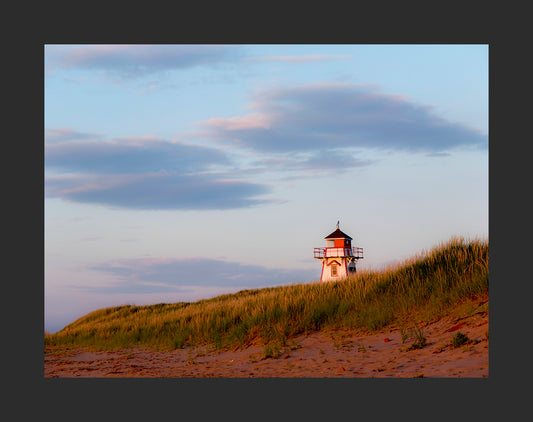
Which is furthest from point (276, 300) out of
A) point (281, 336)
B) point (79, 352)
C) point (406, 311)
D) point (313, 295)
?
point (79, 352)

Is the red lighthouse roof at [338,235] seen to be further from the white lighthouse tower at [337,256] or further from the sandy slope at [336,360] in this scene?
the sandy slope at [336,360]

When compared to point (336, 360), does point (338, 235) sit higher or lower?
higher

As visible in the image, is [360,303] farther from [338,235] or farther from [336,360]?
[338,235]

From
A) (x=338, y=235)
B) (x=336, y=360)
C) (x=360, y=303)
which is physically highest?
(x=338, y=235)

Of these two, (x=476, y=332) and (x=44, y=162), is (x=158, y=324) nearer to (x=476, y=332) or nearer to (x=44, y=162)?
(x=44, y=162)

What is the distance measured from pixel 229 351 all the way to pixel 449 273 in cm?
661

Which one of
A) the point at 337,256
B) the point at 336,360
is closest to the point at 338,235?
the point at 337,256

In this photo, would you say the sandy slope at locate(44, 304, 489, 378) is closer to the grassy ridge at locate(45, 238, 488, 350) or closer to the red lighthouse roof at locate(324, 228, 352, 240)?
the grassy ridge at locate(45, 238, 488, 350)

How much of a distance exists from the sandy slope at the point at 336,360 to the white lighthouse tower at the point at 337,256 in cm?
3010

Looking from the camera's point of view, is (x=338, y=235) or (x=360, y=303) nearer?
(x=360, y=303)

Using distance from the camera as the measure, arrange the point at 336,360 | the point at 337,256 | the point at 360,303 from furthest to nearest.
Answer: the point at 337,256 < the point at 360,303 < the point at 336,360

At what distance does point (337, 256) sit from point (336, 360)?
33.7 m

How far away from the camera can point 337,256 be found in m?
46.1

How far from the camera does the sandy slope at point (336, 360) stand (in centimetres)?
1132
